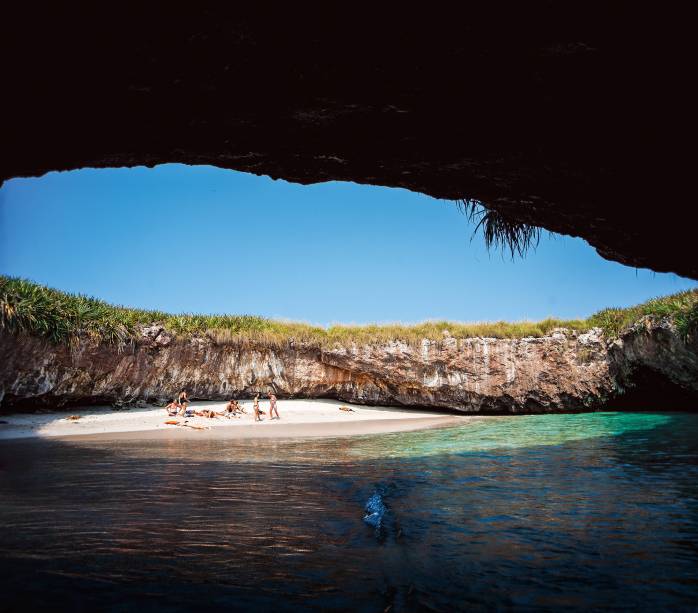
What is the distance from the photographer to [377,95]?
3.63 m

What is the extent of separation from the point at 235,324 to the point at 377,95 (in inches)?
733

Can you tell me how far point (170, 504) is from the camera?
15.6ft

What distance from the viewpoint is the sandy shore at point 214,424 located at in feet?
42.4

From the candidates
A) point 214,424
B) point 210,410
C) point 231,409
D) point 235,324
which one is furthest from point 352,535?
point 235,324

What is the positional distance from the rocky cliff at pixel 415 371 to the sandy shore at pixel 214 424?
3.48 ft

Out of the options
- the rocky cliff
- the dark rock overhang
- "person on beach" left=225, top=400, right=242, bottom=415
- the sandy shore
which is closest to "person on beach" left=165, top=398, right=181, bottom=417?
the sandy shore

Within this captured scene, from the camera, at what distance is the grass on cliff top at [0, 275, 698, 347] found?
564 inches

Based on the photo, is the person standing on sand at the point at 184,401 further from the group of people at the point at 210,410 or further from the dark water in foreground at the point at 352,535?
the dark water in foreground at the point at 352,535

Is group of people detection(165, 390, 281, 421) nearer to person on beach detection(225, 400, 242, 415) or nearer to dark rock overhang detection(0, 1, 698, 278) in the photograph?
person on beach detection(225, 400, 242, 415)

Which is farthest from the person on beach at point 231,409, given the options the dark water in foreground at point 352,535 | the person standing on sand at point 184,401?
the dark water in foreground at point 352,535

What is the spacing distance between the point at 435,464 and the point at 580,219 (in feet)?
14.3

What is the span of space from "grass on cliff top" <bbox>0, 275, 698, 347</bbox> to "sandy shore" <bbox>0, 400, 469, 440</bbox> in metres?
2.74

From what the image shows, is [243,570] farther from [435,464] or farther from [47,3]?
[435,464]

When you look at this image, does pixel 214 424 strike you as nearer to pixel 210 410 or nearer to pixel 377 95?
pixel 210 410
